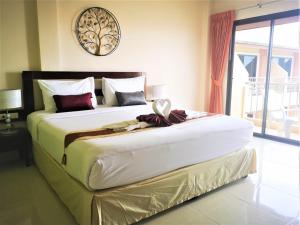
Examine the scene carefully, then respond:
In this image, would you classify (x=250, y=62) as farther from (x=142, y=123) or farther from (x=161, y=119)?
(x=142, y=123)

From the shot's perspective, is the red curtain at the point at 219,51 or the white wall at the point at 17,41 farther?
the red curtain at the point at 219,51

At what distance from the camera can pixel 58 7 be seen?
137 inches

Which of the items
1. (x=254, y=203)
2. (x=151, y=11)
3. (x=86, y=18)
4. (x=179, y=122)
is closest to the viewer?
(x=254, y=203)

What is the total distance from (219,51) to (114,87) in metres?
2.44

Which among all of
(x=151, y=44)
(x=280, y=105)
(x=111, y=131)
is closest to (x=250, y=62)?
(x=280, y=105)

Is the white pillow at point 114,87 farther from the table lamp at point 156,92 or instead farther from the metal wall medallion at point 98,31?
the metal wall medallion at point 98,31

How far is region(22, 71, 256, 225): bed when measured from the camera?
1707 mm

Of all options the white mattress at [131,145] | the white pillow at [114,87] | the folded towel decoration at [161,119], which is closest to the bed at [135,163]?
the white mattress at [131,145]

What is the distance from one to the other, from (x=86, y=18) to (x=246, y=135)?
2.84 meters

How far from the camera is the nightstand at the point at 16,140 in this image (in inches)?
114

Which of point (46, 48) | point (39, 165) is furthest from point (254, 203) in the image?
point (46, 48)

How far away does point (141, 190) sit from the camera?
1877mm

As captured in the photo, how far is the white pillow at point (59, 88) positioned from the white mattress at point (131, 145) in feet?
0.95

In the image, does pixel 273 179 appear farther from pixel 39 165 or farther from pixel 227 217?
pixel 39 165
